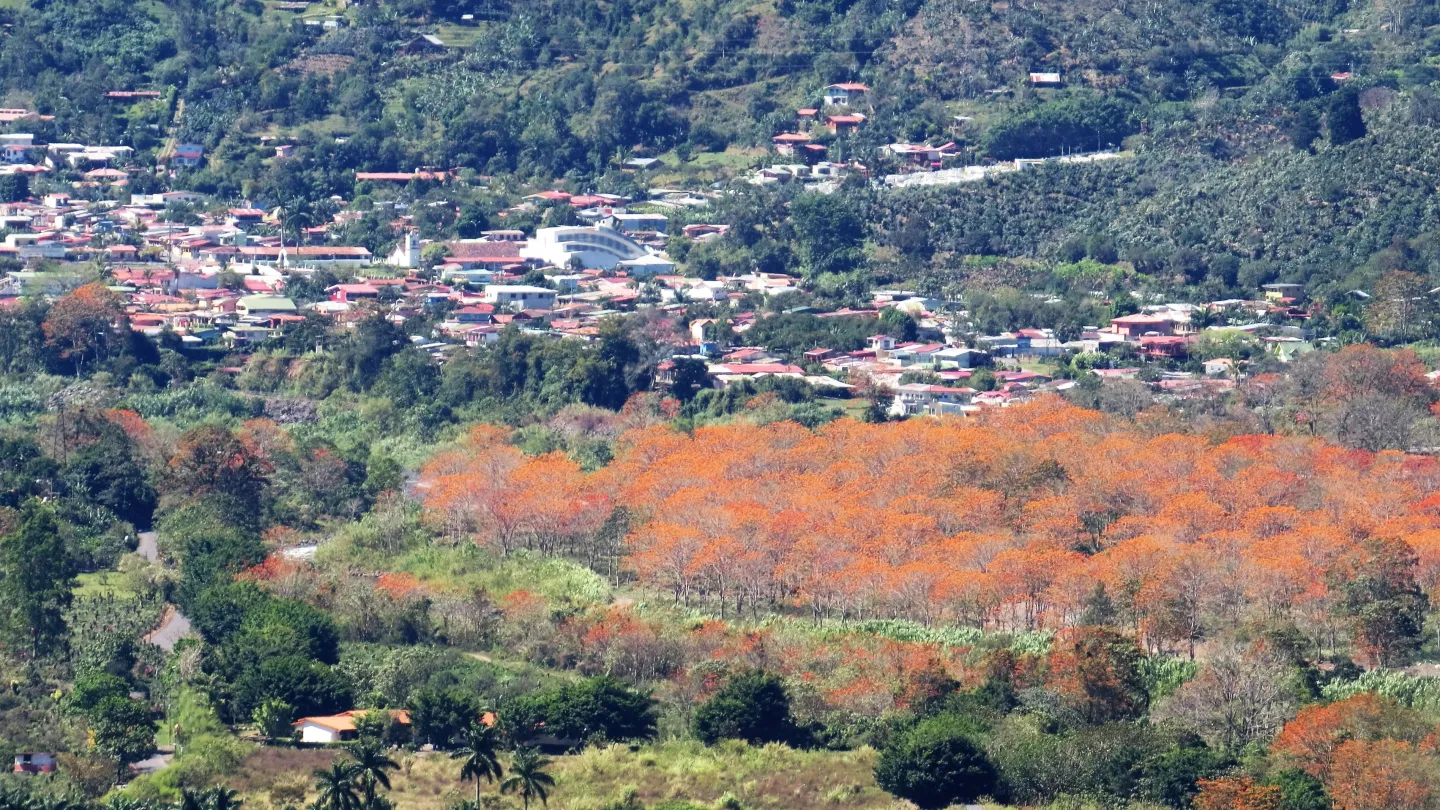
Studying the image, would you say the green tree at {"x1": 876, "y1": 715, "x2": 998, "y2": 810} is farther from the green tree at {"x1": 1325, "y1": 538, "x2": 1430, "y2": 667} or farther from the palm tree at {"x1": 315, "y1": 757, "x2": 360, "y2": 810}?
the palm tree at {"x1": 315, "y1": 757, "x2": 360, "y2": 810}

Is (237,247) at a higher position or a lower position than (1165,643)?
lower

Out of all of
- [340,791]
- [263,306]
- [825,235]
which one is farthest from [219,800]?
[825,235]

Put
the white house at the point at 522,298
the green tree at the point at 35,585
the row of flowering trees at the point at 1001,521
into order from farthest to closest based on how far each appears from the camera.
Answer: the white house at the point at 522,298, the green tree at the point at 35,585, the row of flowering trees at the point at 1001,521

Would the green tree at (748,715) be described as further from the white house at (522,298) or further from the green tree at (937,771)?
the white house at (522,298)

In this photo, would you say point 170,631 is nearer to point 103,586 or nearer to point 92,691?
point 103,586

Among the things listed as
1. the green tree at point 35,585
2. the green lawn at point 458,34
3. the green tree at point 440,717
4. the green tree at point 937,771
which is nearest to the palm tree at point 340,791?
the green tree at point 440,717

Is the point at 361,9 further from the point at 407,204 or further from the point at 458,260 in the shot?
the point at 458,260

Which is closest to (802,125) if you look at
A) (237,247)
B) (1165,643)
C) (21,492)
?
(237,247)
